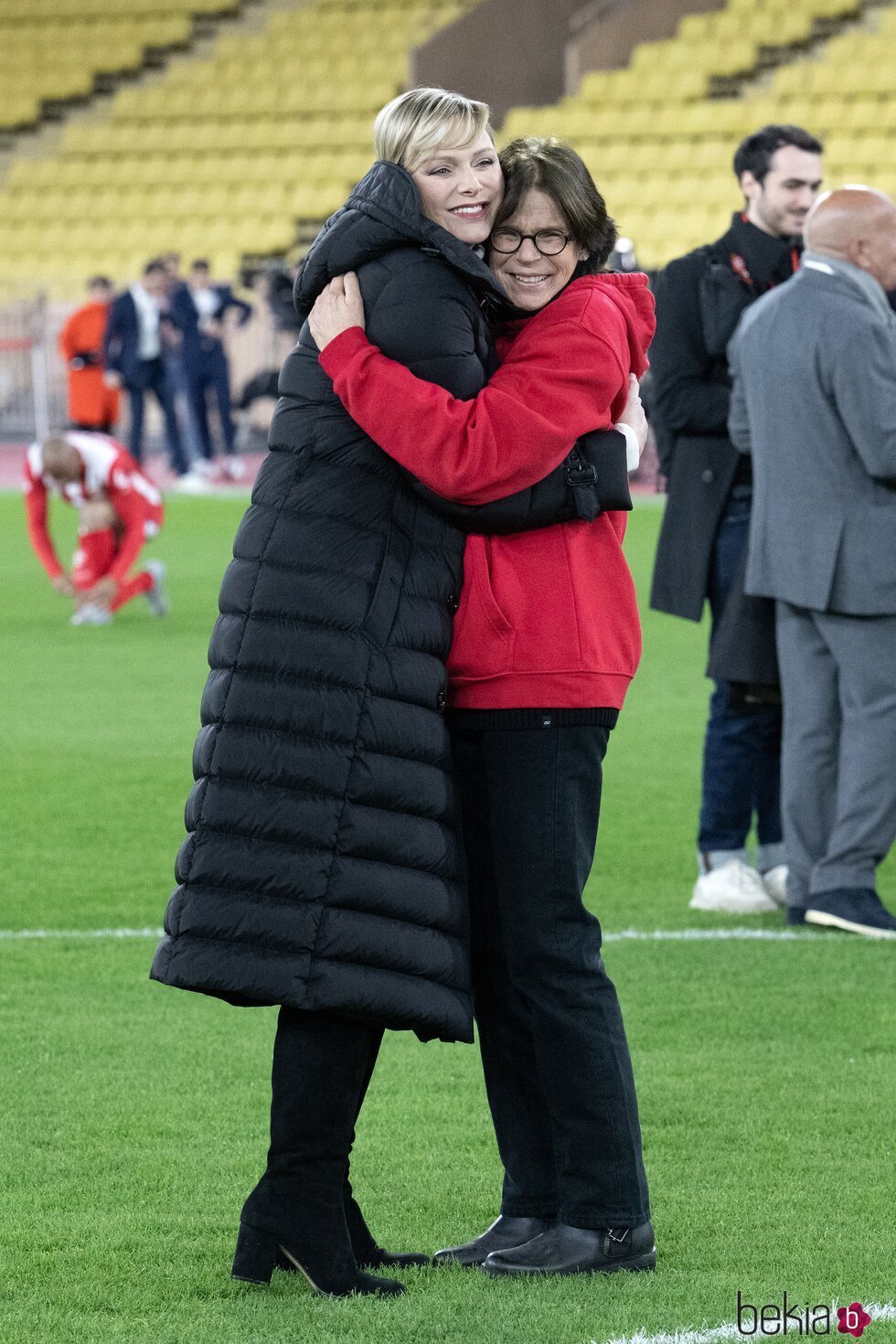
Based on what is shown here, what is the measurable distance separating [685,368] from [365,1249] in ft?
10.9

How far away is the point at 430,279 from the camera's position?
3.03 metres

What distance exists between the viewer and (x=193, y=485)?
21109mm

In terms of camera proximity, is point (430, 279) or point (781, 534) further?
point (781, 534)

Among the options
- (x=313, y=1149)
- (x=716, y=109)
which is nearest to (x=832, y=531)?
(x=313, y=1149)

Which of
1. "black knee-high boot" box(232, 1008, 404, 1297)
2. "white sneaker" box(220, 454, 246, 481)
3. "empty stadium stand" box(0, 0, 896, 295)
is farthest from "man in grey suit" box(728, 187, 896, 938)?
"empty stadium stand" box(0, 0, 896, 295)

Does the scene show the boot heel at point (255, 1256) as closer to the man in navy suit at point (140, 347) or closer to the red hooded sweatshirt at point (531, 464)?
the red hooded sweatshirt at point (531, 464)

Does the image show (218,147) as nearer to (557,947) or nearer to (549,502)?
(549,502)

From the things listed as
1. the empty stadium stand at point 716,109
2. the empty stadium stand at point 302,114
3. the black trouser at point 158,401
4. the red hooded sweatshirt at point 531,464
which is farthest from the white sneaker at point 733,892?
the empty stadium stand at point 302,114

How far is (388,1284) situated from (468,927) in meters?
0.54

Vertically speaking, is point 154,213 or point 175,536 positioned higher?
point 154,213

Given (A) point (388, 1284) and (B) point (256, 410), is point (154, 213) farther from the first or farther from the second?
(A) point (388, 1284)

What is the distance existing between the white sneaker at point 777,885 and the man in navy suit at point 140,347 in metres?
14.6

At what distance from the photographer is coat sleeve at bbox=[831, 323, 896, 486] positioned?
5.30m

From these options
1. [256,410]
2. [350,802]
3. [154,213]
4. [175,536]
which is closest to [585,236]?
[350,802]
